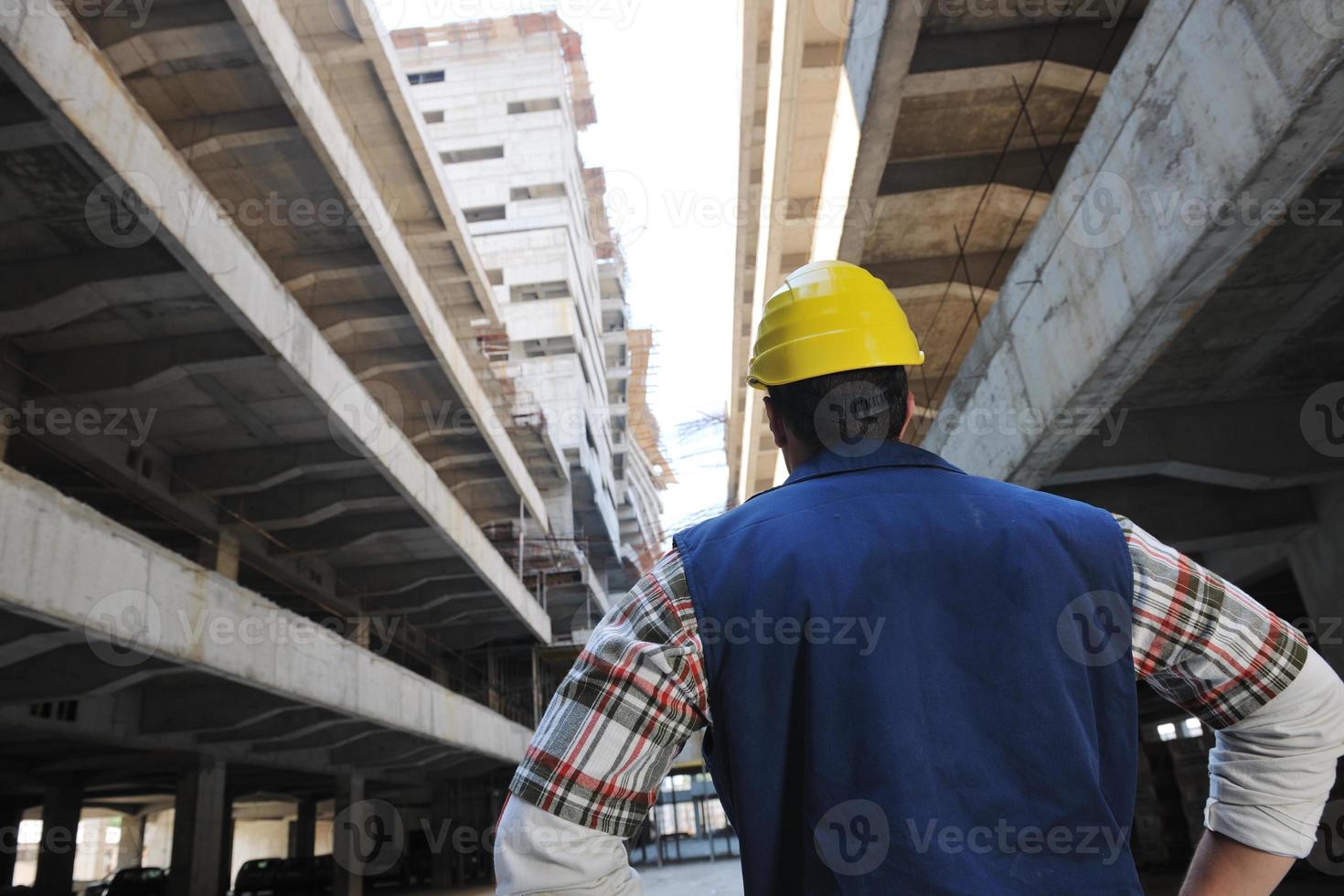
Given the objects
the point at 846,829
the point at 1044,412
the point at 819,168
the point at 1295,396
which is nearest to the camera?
the point at 846,829

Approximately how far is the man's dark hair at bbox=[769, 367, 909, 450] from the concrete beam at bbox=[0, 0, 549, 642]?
793 centimetres

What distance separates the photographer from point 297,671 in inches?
513

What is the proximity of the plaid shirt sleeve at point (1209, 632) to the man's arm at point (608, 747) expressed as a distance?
72 cm

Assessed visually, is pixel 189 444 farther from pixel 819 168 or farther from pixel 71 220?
pixel 819 168

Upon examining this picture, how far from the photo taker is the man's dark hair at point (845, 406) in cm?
170

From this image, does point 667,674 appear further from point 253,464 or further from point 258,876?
point 258,876

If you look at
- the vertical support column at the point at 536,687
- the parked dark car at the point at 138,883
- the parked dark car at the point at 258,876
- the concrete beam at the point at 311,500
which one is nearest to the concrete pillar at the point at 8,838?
the parked dark car at the point at 138,883

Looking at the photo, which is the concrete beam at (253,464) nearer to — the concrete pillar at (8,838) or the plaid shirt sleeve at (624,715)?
the concrete pillar at (8,838)

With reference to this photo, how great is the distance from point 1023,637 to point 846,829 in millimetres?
375

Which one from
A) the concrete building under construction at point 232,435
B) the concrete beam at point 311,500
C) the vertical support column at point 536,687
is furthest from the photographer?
the vertical support column at point 536,687

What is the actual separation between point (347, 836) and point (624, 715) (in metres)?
22.6

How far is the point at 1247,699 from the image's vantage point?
1.54 metres

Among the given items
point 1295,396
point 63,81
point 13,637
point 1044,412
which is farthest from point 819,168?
point 13,637

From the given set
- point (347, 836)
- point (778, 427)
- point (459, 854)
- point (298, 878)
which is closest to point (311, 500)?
point (347, 836)
